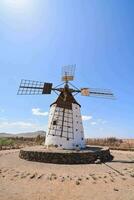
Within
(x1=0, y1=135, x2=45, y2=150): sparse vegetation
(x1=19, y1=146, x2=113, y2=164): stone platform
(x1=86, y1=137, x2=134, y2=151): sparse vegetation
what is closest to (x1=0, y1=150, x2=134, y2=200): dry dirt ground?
(x1=19, y1=146, x2=113, y2=164): stone platform

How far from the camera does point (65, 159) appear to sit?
19.7m

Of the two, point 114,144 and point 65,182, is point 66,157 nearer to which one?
point 65,182

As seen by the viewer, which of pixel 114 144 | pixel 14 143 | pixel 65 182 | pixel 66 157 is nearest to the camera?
pixel 65 182

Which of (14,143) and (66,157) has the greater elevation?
(14,143)

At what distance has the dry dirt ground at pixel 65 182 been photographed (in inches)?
444

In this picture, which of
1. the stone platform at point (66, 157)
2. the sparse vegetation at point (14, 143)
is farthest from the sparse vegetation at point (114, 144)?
the stone platform at point (66, 157)

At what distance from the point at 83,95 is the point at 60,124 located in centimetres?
482

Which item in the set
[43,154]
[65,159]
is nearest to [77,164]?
[65,159]

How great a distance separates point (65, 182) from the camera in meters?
13.6

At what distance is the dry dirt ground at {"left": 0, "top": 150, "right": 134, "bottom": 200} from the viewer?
1127cm

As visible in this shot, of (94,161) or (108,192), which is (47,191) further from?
(94,161)

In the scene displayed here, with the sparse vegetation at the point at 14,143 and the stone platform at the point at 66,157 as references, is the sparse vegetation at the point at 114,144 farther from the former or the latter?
the stone platform at the point at 66,157

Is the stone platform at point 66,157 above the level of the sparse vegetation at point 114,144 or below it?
below

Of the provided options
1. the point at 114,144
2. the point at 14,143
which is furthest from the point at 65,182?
the point at 14,143
